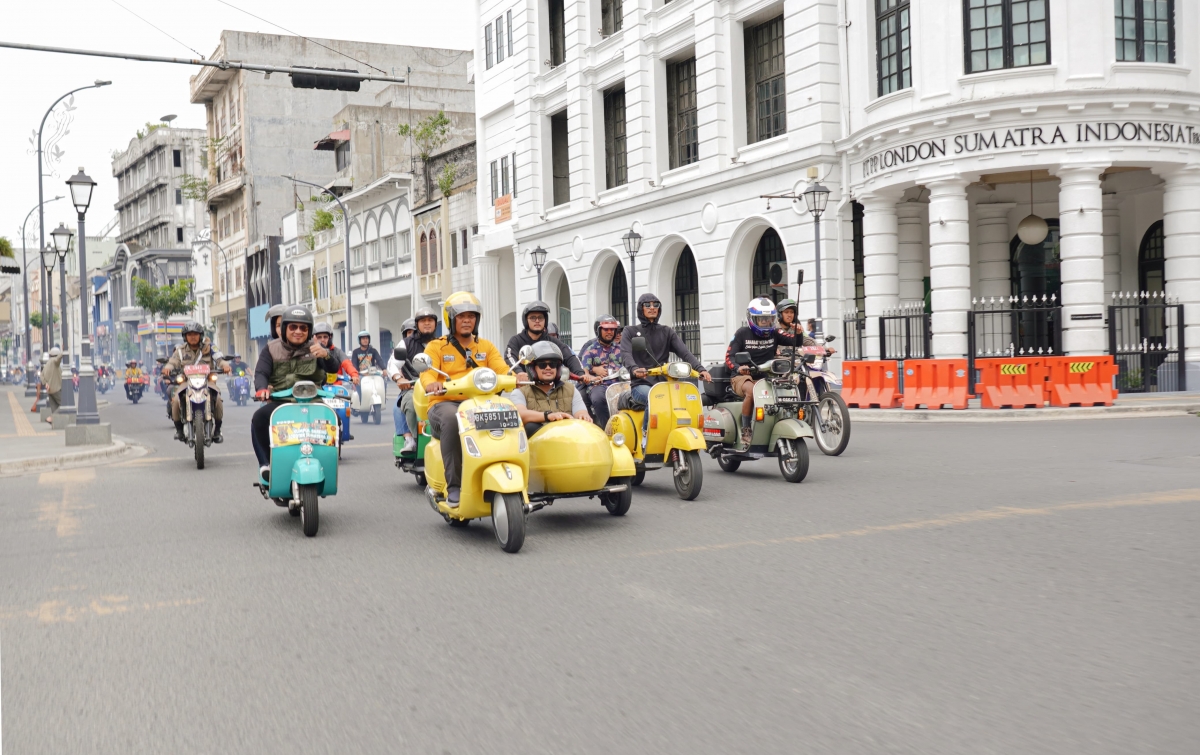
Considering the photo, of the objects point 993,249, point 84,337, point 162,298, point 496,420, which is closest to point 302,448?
point 496,420

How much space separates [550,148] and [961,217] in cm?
1765

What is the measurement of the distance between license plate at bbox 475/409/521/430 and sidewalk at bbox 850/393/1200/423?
492 inches

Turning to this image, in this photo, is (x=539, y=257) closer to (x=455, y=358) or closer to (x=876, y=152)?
(x=876, y=152)

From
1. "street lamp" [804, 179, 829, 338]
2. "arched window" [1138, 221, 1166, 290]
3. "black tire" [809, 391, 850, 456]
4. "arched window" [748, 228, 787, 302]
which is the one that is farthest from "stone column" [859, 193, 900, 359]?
"black tire" [809, 391, 850, 456]

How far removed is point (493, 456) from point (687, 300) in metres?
24.9

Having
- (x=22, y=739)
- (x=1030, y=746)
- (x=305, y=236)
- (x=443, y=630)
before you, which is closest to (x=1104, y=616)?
(x=1030, y=746)

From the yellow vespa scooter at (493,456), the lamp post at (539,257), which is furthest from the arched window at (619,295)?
the yellow vespa scooter at (493,456)

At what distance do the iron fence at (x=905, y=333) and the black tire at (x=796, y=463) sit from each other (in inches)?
506

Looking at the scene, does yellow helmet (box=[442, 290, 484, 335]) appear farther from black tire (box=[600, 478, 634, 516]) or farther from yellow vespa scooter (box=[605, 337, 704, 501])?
yellow vespa scooter (box=[605, 337, 704, 501])

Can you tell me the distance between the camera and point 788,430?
10.5 meters

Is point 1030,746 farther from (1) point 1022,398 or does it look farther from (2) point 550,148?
(2) point 550,148

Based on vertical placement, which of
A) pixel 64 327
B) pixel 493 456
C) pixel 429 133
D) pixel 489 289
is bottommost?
pixel 493 456

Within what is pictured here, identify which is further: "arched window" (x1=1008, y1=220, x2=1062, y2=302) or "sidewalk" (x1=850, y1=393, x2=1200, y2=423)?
"arched window" (x1=1008, y1=220, x2=1062, y2=302)

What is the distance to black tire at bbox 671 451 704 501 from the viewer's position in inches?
373
